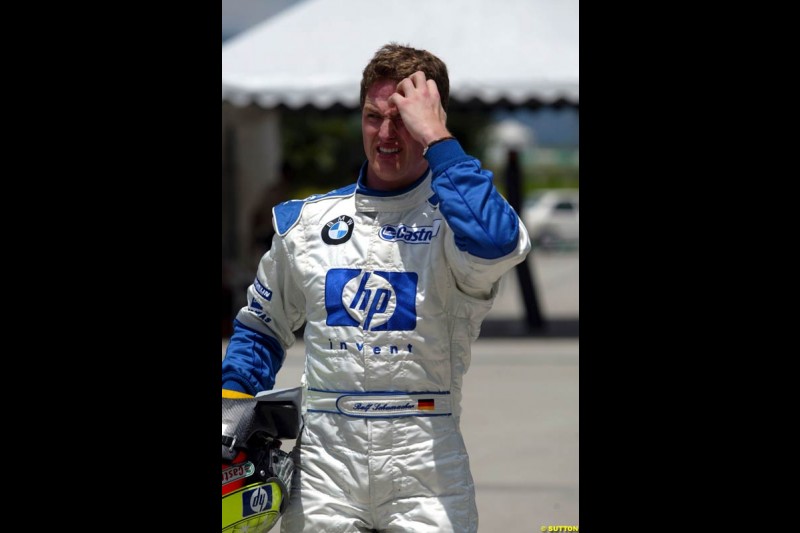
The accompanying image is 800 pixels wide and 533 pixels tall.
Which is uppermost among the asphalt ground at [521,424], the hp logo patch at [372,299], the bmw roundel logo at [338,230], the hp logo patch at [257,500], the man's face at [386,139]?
the man's face at [386,139]

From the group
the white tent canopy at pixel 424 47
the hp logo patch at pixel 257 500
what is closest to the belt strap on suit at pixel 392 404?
the hp logo patch at pixel 257 500

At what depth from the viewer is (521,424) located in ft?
25.4

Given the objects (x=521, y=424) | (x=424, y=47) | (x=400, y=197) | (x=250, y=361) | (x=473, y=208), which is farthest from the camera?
(x=424, y=47)

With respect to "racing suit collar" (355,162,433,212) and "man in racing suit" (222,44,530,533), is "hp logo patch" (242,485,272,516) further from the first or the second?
"racing suit collar" (355,162,433,212)

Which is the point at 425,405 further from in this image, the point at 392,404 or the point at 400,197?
the point at 400,197

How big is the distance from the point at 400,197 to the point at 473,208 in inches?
15.3

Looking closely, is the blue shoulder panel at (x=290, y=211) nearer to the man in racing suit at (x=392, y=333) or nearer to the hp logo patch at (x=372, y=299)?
the man in racing suit at (x=392, y=333)

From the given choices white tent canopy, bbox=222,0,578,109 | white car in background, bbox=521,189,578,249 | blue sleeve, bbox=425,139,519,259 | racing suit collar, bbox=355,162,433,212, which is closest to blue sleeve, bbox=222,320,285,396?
racing suit collar, bbox=355,162,433,212

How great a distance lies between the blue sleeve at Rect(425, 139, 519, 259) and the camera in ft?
8.16

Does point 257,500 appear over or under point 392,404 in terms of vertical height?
under

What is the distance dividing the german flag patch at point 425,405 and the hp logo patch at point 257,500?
0.44 metres

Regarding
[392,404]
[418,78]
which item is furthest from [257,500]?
[418,78]

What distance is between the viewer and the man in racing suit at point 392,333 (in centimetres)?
269
